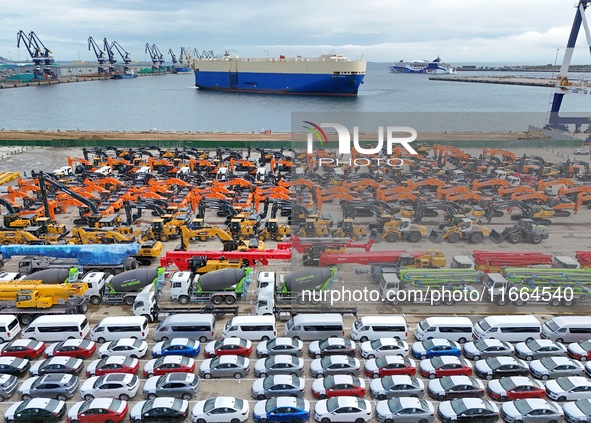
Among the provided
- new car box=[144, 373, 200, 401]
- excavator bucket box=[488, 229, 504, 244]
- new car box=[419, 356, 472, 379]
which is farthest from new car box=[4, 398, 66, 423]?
excavator bucket box=[488, 229, 504, 244]

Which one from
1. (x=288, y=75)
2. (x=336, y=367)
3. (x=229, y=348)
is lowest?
(x=229, y=348)

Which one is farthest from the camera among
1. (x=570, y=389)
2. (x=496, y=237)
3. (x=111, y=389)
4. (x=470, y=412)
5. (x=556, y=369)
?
(x=496, y=237)

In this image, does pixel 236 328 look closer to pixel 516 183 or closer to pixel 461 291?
pixel 461 291

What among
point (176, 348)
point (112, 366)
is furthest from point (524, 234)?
point (112, 366)

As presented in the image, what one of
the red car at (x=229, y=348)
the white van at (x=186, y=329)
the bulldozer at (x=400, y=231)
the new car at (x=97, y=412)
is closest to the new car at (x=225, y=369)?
the red car at (x=229, y=348)

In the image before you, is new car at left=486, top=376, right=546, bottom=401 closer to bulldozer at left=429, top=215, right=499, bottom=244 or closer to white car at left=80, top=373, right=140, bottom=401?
white car at left=80, top=373, right=140, bottom=401

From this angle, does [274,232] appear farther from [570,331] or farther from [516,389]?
[516,389]

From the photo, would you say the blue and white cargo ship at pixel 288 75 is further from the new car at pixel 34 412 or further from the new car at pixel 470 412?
the new car at pixel 34 412
